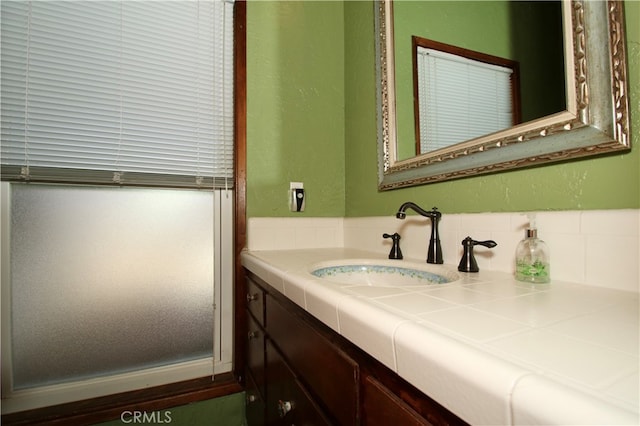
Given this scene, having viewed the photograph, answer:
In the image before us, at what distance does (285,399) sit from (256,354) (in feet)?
1.16

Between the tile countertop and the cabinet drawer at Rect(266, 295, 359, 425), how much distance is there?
0.20 ft

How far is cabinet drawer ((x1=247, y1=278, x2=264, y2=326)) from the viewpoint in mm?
955

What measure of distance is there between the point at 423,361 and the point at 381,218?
93 centimetres

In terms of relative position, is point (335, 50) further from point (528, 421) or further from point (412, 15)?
point (528, 421)

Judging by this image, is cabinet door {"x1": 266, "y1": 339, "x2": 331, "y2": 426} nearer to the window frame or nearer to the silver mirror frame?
the window frame

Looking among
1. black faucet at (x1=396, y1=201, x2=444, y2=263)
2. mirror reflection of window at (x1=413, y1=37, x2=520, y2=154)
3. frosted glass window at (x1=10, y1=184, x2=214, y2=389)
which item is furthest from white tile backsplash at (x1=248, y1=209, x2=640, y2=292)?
frosted glass window at (x1=10, y1=184, x2=214, y2=389)

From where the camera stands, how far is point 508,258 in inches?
28.2

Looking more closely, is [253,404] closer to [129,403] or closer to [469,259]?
[129,403]

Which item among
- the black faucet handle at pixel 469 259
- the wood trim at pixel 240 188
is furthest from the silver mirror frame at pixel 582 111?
the wood trim at pixel 240 188

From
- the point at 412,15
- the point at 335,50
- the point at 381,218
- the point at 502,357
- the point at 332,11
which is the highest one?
the point at 332,11

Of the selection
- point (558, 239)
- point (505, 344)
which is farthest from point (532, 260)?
point (505, 344)

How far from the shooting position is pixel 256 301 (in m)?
1.04

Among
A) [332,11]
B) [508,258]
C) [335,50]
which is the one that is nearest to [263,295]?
[508,258]

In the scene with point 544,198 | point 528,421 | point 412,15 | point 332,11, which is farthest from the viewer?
point 332,11
